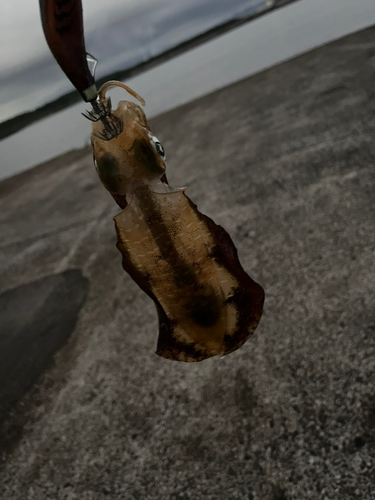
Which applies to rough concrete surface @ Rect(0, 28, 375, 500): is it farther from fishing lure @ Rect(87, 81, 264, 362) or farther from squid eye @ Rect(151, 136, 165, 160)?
squid eye @ Rect(151, 136, 165, 160)

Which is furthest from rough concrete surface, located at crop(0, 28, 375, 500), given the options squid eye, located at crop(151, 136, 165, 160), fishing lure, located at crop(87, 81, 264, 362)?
squid eye, located at crop(151, 136, 165, 160)

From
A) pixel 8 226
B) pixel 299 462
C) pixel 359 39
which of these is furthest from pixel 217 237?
pixel 359 39

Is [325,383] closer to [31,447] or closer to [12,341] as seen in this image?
[31,447]

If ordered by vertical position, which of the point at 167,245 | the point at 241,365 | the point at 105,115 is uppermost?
the point at 105,115

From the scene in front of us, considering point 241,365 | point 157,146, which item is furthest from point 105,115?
point 241,365

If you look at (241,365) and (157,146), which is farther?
(241,365)

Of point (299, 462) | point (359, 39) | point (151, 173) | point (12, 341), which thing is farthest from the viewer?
point (359, 39)

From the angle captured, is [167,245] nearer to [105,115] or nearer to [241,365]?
[105,115]
